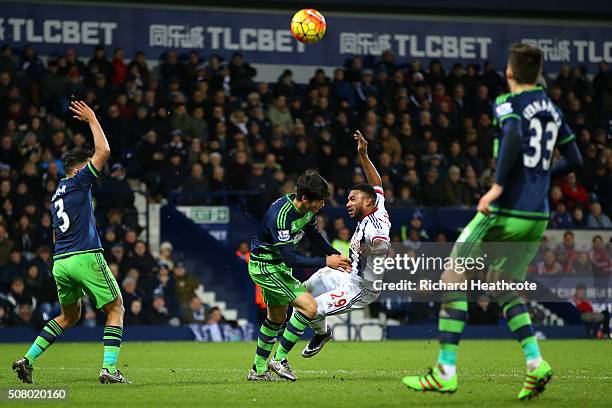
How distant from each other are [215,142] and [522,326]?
1393 centimetres

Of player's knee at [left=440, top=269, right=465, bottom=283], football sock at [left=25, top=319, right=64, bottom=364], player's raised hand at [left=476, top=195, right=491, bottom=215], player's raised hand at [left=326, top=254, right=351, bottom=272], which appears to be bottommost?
football sock at [left=25, top=319, right=64, bottom=364]

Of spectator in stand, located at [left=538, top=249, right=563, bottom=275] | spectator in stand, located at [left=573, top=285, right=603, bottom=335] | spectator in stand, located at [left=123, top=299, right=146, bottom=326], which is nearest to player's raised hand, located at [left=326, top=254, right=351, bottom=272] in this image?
spectator in stand, located at [left=123, top=299, right=146, bottom=326]

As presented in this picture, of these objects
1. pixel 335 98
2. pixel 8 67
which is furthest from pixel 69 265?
pixel 335 98

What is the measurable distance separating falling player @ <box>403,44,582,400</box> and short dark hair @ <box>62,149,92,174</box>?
373 cm

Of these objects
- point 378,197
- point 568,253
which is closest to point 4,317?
point 378,197

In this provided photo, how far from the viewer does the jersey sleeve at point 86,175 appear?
30.2 ft

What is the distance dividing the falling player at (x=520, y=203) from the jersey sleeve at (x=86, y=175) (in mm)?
3383

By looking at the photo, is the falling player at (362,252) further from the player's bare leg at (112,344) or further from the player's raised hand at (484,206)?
the player's raised hand at (484,206)

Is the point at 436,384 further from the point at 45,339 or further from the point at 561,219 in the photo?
the point at 561,219

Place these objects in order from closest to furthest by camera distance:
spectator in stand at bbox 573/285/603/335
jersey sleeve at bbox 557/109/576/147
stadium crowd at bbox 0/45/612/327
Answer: jersey sleeve at bbox 557/109/576/147, stadium crowd at bbox 0/45/612/327, spectator in stand at bbox 573/285/603/335

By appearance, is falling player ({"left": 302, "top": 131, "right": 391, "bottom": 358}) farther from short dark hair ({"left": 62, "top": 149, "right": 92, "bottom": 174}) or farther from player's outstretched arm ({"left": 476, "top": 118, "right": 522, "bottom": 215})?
player's outstretched arm ({"left": 476, "top": 118, "right": 522, "bottom": 215})

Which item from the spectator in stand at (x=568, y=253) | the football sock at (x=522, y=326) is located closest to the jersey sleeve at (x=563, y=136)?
the football sock at (x=522, y=326)

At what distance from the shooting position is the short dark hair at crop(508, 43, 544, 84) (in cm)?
734

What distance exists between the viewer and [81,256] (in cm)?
938
